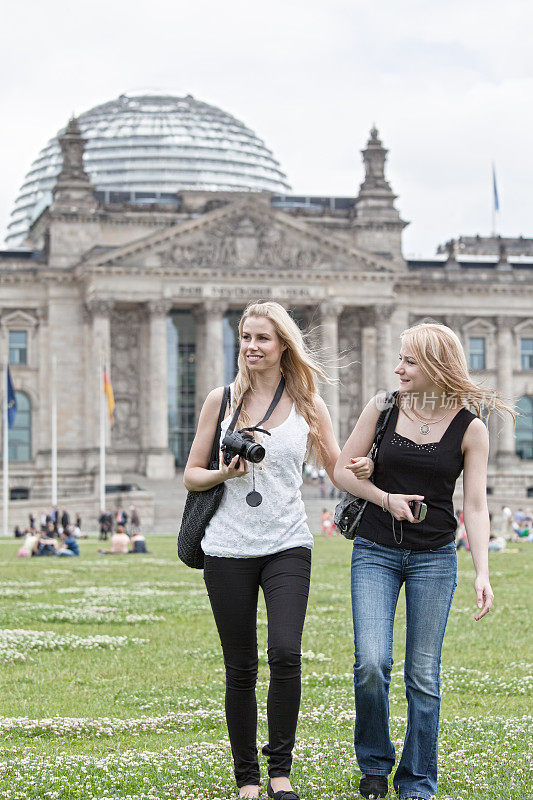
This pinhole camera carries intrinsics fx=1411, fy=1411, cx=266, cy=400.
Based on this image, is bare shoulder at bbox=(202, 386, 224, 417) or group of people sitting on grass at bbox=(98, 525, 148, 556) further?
group of people sitting on grass at bbox=(98, 525, 148, 556)

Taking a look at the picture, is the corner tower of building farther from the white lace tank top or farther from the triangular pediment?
the white lace tank top

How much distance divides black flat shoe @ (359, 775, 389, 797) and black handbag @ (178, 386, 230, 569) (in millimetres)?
1744

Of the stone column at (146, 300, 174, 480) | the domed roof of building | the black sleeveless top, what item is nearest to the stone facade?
the stone column at (146, 300, 174, 480)

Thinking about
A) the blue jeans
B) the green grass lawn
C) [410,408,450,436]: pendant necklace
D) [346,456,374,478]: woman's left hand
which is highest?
[410,408,450,436]: pendant necklace

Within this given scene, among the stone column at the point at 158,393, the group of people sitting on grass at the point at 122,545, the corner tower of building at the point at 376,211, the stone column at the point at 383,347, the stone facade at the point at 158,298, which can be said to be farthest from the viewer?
the corner tower of building at the point at 376,211

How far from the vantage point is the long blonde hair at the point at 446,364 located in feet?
29.8

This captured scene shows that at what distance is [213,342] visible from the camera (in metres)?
81.8

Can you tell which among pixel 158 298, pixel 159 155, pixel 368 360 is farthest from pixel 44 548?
pixel 159 155

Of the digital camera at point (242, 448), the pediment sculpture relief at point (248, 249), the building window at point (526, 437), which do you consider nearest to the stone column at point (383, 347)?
→ the pediment sculpture relief at point (248, 249)

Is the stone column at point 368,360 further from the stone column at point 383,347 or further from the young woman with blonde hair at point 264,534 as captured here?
the young woman with blonde hair at point 264,534

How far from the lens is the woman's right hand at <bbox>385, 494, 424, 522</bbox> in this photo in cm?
884

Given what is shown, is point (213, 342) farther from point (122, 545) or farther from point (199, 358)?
point (122, 545)

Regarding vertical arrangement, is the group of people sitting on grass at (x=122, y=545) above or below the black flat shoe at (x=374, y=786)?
below

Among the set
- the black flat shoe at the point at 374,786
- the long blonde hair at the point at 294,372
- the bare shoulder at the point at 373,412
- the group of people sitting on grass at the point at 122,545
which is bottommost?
the group of people sitting on grass at the point at 122,545
